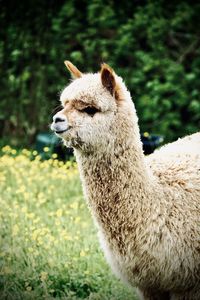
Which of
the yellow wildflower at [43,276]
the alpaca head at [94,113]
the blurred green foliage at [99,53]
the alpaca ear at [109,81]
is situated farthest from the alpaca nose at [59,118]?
the blurred green foliage at [99,53]

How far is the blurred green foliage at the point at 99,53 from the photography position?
10.7 meters

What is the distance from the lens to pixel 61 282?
5039 mm

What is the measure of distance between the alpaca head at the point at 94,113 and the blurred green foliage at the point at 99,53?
6409 mm

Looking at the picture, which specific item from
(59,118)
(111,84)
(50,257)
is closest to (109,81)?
(111,84)

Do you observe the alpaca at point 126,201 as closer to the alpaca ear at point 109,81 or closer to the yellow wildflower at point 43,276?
the alpaca ear at point 109,81

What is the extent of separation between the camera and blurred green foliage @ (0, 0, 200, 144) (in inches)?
422

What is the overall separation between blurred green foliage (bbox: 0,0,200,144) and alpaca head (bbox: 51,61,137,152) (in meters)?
6.41

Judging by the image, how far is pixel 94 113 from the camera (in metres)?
4.01

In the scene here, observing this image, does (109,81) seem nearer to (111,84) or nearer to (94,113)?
(111,84)

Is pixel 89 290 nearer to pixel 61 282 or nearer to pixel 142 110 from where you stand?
pixel 61 282

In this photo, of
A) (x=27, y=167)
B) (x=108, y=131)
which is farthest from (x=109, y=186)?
(x=27, y=167)

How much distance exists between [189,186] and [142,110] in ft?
22.8

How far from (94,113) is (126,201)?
59 cm

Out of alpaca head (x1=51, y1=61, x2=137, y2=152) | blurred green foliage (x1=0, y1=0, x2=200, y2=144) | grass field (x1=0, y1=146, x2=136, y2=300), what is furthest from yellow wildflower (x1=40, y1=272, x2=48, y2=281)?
blurred green foliage (x1=0, y1=0, x2=200, y2=144)
